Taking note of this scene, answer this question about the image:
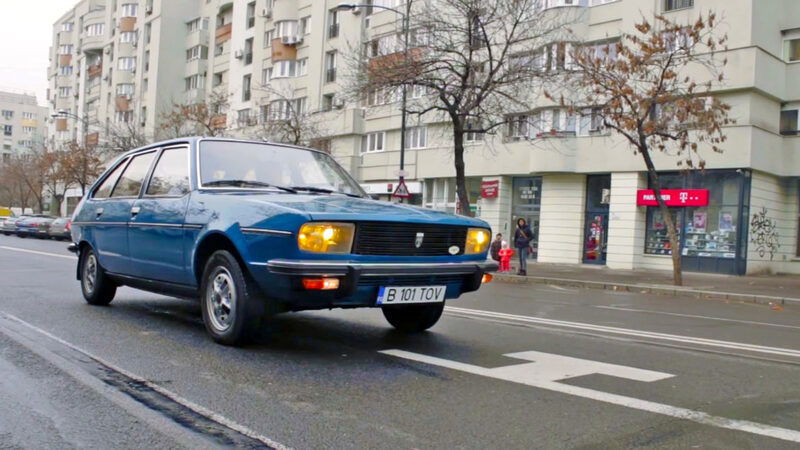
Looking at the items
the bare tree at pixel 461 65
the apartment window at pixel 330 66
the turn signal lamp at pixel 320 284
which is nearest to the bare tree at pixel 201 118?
the apartment window at pixel 330 66

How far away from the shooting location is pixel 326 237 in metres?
5.00

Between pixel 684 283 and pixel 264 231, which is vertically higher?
pixel 264 231

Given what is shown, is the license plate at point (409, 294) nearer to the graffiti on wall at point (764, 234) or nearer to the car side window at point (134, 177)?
the car side window at point (134, 177)

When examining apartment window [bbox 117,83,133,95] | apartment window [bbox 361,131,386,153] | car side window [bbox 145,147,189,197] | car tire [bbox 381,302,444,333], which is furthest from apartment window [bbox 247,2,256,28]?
car tire [bbox 381,302,444,333]

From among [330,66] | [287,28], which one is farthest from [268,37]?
[330,66]

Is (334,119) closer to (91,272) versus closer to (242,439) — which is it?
(91,272)

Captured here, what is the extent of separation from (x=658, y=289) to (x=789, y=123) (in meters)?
11.9

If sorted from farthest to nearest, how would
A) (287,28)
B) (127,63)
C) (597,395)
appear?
(127,63) → (287,28) → (597,395)

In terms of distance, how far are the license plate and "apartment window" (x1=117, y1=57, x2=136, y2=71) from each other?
219ft

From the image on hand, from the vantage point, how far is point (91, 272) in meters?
7.99

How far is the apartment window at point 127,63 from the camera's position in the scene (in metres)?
65.6

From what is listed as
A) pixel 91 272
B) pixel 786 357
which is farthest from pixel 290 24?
pixel 786 357

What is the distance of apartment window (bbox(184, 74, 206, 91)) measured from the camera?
57812 mm

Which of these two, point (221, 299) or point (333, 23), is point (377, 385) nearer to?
point (221, 299)
